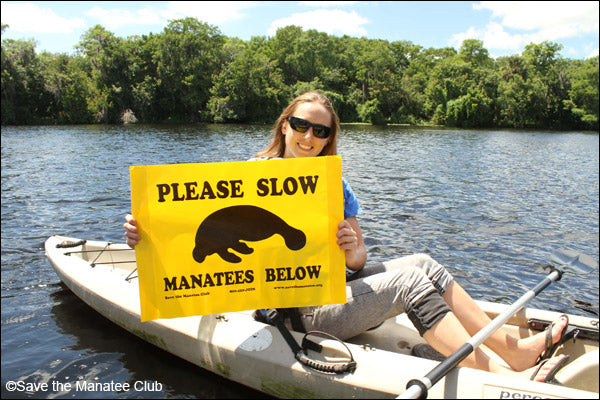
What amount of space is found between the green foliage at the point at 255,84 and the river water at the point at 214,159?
3398 centimetres

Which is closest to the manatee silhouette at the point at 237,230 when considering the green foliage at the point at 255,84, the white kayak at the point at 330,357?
the white kayak at the point at 330,357

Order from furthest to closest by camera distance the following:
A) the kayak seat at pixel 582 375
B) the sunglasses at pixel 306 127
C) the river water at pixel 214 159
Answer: the river water at pixel 214 159, the sunglasses at pixel 306 127, the kayak seat at pixel 582 375

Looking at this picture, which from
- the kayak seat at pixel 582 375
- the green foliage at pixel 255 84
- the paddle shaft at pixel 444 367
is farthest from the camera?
the green foliage at pixel 255 84

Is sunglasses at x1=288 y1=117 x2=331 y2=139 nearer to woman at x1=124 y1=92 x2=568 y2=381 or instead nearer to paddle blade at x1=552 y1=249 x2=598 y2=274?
woman at x1=124 y1=92 x2=568 y2=381

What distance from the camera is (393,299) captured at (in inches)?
120

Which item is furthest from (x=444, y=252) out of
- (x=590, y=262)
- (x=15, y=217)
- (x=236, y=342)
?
(x=15, y=217)

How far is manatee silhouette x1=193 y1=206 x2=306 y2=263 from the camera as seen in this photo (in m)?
2.96

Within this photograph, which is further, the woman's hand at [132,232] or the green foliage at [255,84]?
the green foliage at [255,84]

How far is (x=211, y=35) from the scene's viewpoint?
60.6 m

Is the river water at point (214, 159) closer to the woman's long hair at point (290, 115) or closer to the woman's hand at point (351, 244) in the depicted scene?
the woman's hand at point (351, 244)

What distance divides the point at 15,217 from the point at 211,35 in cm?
5561

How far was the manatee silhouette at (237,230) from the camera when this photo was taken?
2959 millimetres

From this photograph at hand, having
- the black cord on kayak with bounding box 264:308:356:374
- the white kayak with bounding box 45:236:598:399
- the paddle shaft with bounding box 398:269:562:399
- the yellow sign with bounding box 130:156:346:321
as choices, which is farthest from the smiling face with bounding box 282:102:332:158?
the paddle shaft with bounding box 398:269:562:399

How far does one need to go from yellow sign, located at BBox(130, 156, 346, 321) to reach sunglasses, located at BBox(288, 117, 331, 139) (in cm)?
41
